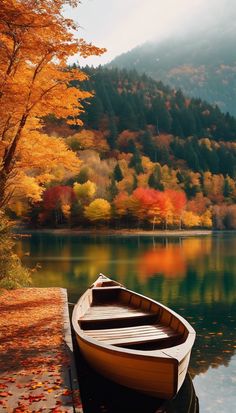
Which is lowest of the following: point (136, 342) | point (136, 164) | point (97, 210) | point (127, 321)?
point (127, 321)

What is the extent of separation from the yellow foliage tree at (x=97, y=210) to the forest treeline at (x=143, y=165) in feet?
0.74

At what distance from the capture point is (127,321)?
41.3 ft

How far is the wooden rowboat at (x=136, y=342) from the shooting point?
809cm

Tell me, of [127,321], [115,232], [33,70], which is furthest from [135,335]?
[115,232]

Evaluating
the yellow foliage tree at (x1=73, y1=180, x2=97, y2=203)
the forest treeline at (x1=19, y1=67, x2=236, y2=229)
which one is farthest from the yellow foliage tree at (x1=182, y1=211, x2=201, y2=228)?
the yellow foliage tree at (x1=73, y1=180, x2=97, y2=203)

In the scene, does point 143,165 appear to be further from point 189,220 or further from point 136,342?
point 136,342

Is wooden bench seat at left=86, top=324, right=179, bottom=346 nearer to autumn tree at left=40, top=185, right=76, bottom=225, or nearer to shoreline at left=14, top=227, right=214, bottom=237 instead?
shoreline at left=14, top=227, right=214, bottom=237

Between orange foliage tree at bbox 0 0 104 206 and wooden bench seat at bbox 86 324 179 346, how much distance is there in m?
7.98

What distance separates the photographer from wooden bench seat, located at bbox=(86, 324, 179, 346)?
9.97 m

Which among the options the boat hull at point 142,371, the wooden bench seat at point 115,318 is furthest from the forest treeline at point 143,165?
the boat hull at point 142,371

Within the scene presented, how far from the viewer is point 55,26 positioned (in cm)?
1205

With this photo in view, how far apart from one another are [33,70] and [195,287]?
17645 millimetres

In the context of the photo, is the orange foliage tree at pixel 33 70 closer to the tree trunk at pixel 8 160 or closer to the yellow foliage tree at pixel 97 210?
the tree trunk at pixel 8 160

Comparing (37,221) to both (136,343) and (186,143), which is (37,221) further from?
(136,343)
